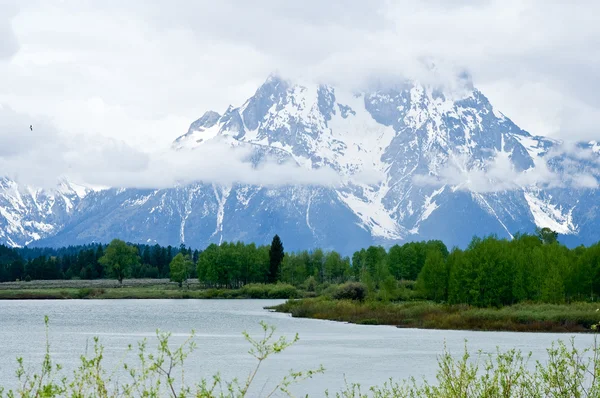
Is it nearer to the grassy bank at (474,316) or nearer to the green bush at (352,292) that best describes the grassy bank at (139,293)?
the green bush at (352,292)

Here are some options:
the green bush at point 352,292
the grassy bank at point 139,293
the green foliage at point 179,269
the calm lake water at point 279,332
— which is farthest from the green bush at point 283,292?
the calm lake water at point 279,332

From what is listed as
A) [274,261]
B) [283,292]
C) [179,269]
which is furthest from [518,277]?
[179,269]

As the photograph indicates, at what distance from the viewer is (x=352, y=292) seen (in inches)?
4749

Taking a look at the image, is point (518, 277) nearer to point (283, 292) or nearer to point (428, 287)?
point (428, 287)

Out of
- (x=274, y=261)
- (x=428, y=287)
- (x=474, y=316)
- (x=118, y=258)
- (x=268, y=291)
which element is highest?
(x=118, y=258)

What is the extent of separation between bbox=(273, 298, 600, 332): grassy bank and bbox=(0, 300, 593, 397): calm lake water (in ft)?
12.2

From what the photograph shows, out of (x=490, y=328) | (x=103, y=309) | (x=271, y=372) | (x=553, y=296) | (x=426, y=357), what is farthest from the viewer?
(x=103, y=309)

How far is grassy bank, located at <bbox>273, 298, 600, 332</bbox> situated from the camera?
81125mm

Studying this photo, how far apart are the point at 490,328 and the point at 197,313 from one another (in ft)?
140

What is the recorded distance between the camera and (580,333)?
77438mm

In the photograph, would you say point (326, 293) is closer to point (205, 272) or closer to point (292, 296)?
point (292, 296)

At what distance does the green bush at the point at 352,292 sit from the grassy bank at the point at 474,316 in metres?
13.9

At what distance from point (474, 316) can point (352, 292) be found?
115 feet

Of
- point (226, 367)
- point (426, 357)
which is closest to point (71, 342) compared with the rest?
point (226, 367)
